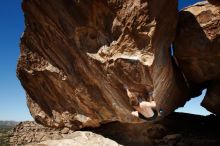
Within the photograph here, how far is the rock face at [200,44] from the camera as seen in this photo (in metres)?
7.44

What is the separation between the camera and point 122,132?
9.05 metres

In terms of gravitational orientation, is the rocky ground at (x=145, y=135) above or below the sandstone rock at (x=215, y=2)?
below

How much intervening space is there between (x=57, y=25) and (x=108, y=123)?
366 centimetres

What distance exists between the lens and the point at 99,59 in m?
6.93

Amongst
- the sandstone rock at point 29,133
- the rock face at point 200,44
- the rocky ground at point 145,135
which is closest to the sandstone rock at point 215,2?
the rock face at point 200,44

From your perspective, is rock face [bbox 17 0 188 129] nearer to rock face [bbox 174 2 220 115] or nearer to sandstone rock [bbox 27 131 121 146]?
sandstone rock [bbox 27 131 121 146]

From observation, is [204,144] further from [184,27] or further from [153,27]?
[153,27]

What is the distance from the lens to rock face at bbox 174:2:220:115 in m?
7.44

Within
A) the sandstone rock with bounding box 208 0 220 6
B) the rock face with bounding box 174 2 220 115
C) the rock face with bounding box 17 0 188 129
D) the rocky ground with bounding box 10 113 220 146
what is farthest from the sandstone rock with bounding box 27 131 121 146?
the sandstone rock with bounding box 208 0 220 6

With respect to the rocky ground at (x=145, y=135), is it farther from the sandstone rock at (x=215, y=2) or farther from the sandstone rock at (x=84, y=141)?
the sandstone rock at (x=215, y=2)

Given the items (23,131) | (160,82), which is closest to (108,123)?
(160,82)

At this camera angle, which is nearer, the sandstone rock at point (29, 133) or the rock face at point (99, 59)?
the rock face at point (99, 59)

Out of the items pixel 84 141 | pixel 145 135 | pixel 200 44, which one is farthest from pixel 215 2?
pixel 84 141

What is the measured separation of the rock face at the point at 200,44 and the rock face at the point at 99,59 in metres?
0.52
